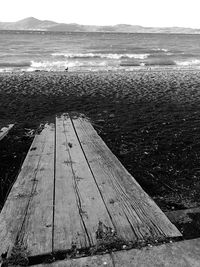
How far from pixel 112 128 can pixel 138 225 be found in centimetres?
728

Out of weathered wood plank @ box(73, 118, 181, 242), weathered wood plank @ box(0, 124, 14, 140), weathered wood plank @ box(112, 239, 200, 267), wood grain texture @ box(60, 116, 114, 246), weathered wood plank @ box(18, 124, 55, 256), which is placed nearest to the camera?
weathered wood plank @ box(112, 239, 200, 267)

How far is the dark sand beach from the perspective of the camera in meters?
7.00

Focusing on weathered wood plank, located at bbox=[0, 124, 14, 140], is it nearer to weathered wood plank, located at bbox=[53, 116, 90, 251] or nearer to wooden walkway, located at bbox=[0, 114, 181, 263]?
wooden walkway, located at bbox=[0, 114, 181, 263]

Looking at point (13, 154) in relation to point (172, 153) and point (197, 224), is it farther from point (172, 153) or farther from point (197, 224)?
point (197, 224)

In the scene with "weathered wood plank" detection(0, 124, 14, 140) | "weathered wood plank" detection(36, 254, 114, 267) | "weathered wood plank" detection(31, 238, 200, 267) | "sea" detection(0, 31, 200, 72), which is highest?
"sea" detection(0, 31, 200, 72)

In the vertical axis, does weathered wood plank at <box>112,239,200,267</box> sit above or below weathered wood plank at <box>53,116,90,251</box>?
above

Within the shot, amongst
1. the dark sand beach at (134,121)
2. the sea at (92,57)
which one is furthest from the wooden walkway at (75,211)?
the sea at (92,57)

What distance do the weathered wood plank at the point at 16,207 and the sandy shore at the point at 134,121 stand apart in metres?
1.13

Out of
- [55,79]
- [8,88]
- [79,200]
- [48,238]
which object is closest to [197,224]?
[79,200]

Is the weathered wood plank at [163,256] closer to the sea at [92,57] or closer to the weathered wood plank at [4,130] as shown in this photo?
the weathered wood plank at [4,130]

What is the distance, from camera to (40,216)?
13.4ft

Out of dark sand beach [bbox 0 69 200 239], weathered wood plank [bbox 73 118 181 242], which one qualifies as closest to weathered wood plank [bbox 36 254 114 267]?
weathered wood plank [bbox 73 118 181 242]

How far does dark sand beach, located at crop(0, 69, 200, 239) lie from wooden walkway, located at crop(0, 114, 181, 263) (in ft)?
3.90

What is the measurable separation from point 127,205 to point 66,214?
3.13ft
